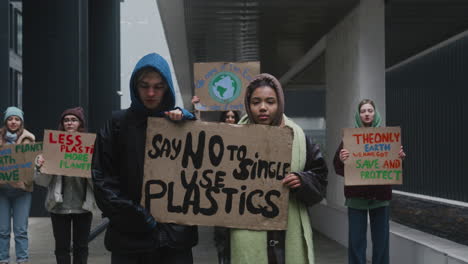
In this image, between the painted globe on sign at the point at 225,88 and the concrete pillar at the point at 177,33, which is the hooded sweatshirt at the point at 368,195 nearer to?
the painted globe on sign at the point at 225,88

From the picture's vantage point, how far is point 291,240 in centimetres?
376

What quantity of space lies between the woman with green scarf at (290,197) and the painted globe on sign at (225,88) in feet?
17.6

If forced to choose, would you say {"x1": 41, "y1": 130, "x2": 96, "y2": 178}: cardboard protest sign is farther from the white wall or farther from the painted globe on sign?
the white wall

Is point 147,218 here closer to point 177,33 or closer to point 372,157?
point 372,157

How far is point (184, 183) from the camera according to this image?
12.3 ft

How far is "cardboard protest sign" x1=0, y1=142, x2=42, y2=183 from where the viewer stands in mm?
7727

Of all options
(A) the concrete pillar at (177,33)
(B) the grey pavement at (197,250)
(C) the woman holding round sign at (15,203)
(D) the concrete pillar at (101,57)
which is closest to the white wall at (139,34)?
(D) the concrete pillar at (101,57)

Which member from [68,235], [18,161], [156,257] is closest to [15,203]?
[18,161]

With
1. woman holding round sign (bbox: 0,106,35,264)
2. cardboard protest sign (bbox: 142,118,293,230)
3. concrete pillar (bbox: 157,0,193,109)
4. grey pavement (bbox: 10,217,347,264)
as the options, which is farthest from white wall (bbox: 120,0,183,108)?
cardboard protest sign (bbox: 142,118,293,230)

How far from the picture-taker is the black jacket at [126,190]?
3486 mm

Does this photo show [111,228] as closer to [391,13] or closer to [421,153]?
[391,13]

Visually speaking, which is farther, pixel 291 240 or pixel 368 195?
pixel 368 195

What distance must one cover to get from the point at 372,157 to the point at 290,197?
3247 millimetres

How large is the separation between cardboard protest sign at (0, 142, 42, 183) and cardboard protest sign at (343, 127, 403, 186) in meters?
3.36
